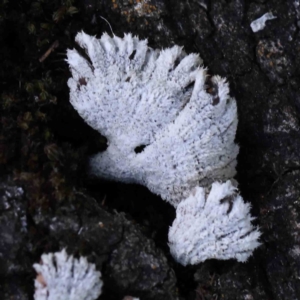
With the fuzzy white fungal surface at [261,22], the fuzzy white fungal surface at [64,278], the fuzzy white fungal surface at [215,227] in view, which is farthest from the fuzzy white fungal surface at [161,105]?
the fuzzy white fungal surface at [64,278]

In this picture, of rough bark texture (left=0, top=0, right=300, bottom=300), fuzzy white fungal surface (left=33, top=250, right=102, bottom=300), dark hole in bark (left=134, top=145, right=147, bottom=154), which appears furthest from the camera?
dark hole in bark (left=134, top=145, right=147, bottom=154)

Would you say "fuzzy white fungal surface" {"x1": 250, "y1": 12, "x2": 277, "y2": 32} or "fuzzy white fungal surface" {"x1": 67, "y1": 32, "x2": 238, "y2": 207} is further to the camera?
"fuzzy white fungal surface" {"x1": 250, "y1": 12, "x2": 277, "y2": 32}

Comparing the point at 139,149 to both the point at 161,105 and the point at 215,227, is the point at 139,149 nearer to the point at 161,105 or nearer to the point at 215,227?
the point at 161,105

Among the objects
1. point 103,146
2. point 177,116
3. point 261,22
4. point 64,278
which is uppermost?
point 261,22

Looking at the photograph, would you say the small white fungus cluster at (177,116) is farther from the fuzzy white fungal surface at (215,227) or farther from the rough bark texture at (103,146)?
the rough bark texture at (103,146)

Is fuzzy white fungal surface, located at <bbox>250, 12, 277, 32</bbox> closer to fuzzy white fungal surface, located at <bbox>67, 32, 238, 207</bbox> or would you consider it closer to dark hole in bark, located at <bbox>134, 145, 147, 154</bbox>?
fuzzy white fungal surface, located at <bbox>67, 32, 238, 207</bbox>

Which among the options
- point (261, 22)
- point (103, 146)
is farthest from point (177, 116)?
point (261, 22)

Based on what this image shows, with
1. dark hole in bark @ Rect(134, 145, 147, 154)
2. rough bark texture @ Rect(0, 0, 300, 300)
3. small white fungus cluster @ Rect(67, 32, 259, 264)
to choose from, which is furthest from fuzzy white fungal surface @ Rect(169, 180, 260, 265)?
dark hole in bark @ Rect(134, 145, 147, 154)
